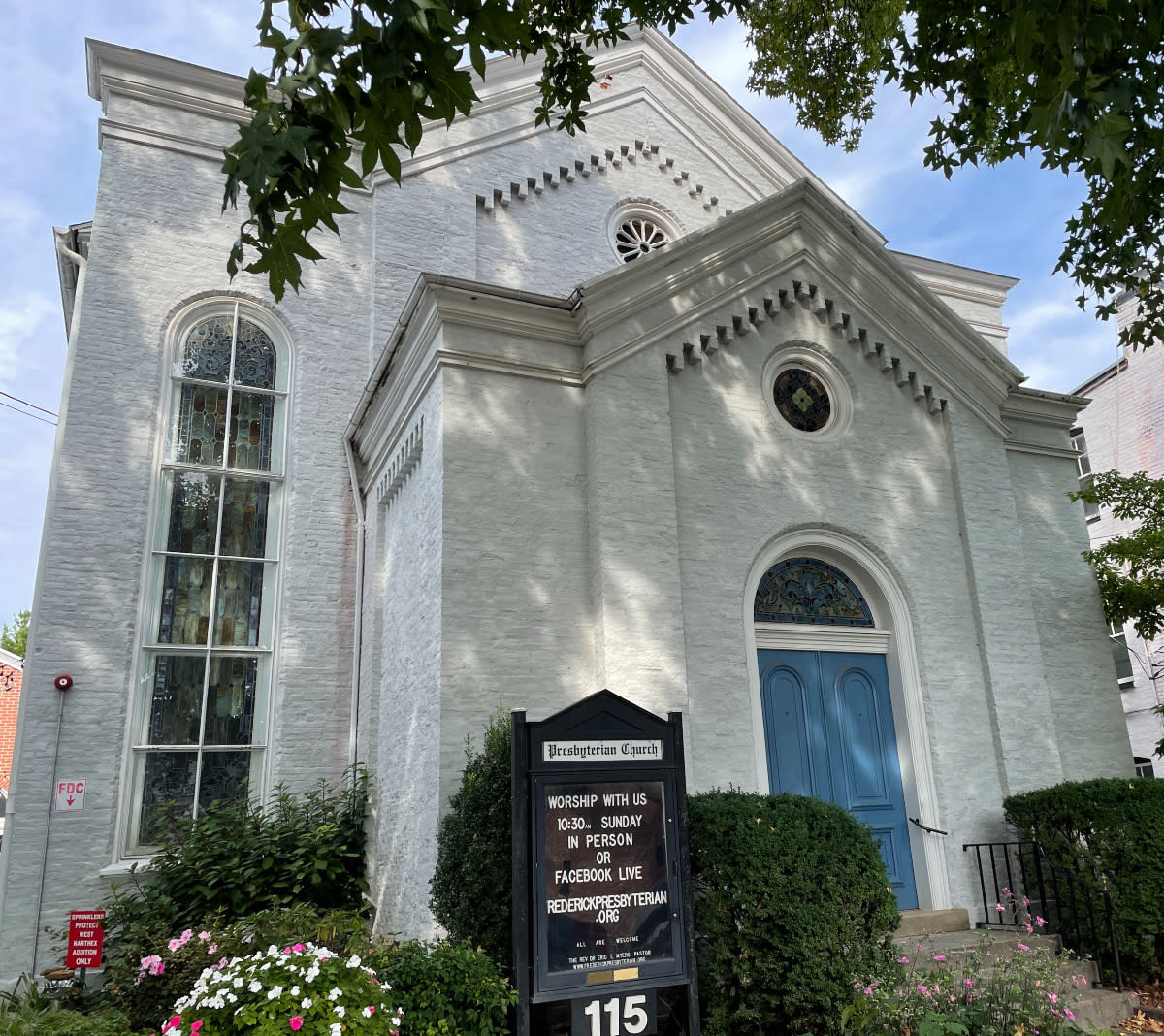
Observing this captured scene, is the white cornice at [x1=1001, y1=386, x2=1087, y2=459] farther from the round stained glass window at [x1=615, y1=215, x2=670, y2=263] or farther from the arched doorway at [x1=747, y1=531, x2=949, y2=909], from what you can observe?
the round stained glass window at [x1=615, y1=215, x2=670, y2=263]

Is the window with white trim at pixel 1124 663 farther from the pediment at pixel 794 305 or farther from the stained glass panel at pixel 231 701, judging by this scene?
the stained glass panel at pixel 231 701

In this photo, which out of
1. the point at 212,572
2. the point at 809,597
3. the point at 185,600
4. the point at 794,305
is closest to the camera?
the point at 809,597

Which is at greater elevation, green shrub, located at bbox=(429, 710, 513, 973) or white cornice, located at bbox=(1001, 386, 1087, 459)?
white cornice, located at bbox=(1001, 386, 1087, 459)

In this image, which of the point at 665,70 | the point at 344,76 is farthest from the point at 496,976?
the point at 665,70

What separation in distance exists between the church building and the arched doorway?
0.04m

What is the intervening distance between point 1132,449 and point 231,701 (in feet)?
69.0

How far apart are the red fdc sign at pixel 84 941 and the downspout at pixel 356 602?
2968 millimetres

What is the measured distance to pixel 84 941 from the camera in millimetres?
8250

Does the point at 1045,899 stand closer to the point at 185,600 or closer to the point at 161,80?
the point at 185,600

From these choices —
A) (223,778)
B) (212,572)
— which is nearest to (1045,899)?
(223,778)

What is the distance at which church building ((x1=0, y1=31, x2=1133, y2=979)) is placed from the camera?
8.34 metres

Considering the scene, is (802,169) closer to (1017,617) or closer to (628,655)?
(1017,617)

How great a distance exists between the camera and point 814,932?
6.04 meters

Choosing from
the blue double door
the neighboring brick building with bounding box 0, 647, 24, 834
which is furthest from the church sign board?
the neighboring brick building with bounding box 0, 647, 24, 834
